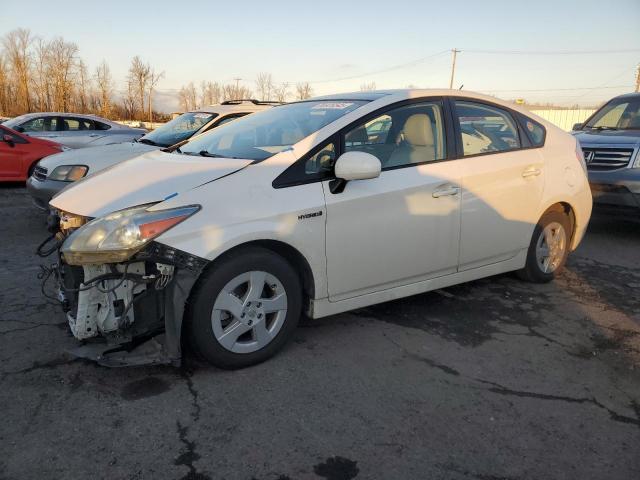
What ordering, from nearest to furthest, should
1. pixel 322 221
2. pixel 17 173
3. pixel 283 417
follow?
pixel 283 417 < pixel 322 221 < pixel 17 173

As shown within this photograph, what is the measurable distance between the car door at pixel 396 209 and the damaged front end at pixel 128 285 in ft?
3.20

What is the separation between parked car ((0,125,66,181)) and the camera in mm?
9664

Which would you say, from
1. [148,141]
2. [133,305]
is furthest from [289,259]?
[148,141]

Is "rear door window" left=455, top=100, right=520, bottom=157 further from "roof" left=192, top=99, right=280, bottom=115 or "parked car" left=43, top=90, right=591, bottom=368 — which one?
"roof" left=192, top=99, right=280, bottom=115

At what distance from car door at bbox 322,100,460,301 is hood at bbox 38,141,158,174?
358 cm

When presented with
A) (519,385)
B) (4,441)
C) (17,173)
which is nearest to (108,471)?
(4,441)

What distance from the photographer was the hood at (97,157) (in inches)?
235

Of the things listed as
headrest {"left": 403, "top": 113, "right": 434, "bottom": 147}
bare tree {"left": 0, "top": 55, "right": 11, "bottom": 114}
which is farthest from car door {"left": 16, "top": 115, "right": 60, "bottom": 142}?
bare tree {"left": 0, "top": 55, "right": 11, "bottom": 114}

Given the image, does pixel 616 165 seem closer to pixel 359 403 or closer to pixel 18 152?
pixel 359 403

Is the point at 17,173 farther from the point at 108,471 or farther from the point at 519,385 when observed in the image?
the point at 519,385

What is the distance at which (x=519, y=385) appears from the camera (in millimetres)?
3090

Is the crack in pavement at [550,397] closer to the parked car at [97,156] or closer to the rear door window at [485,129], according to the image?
the rear door window at [485,129]

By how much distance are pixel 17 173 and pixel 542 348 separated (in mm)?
9850

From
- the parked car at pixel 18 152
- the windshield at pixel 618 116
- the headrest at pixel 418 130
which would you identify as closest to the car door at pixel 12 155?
the parked car at pixel 18 152
